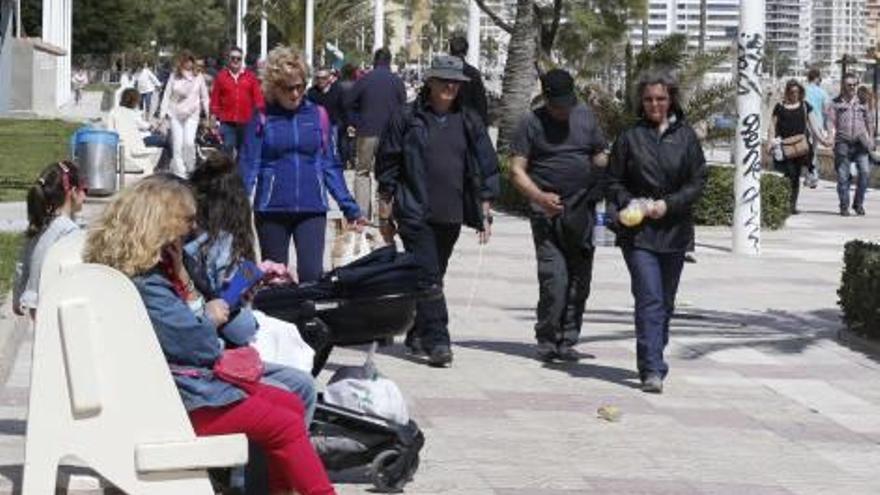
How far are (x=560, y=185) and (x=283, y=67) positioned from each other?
2.06m

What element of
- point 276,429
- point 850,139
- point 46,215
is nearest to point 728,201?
point 850,139

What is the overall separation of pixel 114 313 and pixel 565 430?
3.47 m

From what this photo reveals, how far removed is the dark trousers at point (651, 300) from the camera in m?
10.0

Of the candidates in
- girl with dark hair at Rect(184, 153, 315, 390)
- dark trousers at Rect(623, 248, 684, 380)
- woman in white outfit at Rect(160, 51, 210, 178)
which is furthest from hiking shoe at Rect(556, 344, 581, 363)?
woman in white outfit at Rect(160, 51, 210, 178)

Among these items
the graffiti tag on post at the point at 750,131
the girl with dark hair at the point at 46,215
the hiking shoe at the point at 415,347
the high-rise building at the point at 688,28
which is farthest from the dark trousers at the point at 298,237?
the high-rise building at the point at 688,28

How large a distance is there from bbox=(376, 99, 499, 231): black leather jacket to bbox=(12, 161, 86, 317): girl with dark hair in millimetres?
3221

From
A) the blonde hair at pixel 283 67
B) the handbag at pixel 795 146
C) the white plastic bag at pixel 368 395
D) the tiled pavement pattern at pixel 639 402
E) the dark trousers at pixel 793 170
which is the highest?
the blonde hair at pixel 283 67

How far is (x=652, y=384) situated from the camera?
10102 mm

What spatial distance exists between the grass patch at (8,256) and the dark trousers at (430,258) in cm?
325

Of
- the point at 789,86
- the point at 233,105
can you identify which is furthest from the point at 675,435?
the point at 789,86

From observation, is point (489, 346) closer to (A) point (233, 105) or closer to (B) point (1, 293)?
(B) point (1, 293)

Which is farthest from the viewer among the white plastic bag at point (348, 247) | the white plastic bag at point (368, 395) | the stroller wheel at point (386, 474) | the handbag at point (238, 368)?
the white plastic bag at point (348, 247)

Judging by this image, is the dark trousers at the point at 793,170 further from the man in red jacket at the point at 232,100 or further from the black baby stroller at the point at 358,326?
the black baby stroller at the point at 358,326

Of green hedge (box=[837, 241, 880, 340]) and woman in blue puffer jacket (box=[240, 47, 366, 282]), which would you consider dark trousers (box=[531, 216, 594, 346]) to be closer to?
woman in blue puffer jacket (box=[240, 47, 366, 282])
